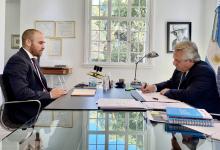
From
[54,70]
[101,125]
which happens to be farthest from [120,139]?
[54,70]

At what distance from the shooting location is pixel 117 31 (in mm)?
5914

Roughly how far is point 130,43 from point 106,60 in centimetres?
64

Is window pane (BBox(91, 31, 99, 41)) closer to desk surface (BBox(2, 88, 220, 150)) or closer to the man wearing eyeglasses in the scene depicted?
the man wearing eyeglasses

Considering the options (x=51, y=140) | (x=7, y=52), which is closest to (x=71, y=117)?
(x=51, y=140)

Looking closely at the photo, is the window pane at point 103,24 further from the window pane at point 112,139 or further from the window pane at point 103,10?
the window pane at point 112,139

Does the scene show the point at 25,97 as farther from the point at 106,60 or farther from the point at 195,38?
the point at 195,38

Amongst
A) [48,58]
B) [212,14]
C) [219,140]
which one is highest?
[212,14]

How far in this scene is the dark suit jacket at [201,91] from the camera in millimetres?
2252

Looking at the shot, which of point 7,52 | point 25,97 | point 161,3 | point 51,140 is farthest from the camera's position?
point 7,52

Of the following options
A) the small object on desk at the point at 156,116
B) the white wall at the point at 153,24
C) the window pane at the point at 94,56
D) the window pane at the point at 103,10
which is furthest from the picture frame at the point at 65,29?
the small object on desk at the point at 156,116

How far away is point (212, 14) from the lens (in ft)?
17.1

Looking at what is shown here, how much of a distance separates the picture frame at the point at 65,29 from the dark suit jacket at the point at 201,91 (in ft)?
12.2

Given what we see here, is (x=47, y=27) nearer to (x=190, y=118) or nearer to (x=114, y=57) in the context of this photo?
(x=114, y=57)

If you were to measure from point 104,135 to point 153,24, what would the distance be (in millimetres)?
4742
